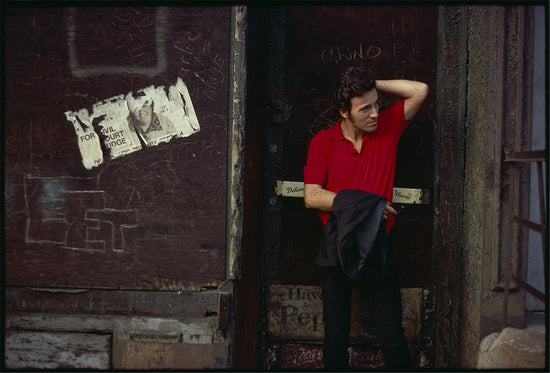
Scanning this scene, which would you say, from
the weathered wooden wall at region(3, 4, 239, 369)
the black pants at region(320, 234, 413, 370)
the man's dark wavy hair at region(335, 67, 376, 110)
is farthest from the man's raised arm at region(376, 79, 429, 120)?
the weathered wooden wall at region(3, 4, 239, 369)

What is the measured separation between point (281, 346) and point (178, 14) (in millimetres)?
2437

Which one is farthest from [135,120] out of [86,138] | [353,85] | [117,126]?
[353,85]

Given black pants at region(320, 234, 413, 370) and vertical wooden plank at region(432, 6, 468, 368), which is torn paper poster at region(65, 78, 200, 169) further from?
vertical wooden plank at region(432, 6, 468, 368)

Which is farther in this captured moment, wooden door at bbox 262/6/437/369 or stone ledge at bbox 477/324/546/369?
wooden door at bbox 262/6/437/369

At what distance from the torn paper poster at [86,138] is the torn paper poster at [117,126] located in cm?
8

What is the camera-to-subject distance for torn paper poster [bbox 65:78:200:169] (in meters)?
2.51

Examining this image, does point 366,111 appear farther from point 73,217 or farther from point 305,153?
point 73,217

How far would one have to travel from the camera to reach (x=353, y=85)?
2199 millimetres

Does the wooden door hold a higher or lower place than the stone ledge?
higher

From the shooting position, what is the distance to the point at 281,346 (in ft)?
9.43

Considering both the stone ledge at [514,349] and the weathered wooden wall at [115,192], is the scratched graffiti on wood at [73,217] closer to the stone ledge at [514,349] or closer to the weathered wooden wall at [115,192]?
the weathered wooden wall at [115,192]

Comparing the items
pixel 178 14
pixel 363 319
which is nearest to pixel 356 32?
pixel 178 14

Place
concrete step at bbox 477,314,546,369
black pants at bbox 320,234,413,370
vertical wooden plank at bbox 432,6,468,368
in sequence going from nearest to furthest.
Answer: concrete step at bbox 477,314,546,369 < black pants at bbox 320,234,413,370 < vertical wooden plank at bbox 432,6,468,368

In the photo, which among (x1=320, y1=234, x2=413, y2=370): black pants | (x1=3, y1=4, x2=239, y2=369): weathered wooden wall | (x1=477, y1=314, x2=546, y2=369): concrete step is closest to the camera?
(x1=477, y1=314, x2=546, y2=369): concrete step
